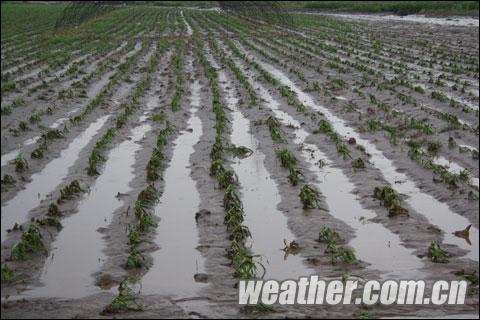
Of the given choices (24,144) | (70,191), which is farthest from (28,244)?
(24,144)

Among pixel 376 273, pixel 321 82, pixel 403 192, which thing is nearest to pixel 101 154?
pixel 403 192

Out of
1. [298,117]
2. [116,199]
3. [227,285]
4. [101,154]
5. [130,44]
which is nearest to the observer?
[227,285]

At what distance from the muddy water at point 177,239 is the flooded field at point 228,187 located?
0.08ft

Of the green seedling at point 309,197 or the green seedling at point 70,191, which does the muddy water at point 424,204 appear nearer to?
the green seedling at point 309,197

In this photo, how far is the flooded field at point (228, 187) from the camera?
5.91 meters

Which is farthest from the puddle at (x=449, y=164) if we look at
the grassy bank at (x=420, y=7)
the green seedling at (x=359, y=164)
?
the grassy bank at (x=420, y=7)

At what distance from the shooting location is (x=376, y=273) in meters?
6.12

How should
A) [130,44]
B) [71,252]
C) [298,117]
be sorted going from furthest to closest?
[130,44] → [298,117] → [71,252]

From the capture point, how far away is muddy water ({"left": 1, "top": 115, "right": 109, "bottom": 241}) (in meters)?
7.57

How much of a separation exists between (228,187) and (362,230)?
2022 millimetres

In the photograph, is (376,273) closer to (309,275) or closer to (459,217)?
(309,275)

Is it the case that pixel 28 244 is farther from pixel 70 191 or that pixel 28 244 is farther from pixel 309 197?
pixel 309 197

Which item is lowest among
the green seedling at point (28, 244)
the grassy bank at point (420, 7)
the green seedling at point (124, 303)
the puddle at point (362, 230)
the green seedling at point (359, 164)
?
the puddle at point (362, 230)

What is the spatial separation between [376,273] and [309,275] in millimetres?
710
